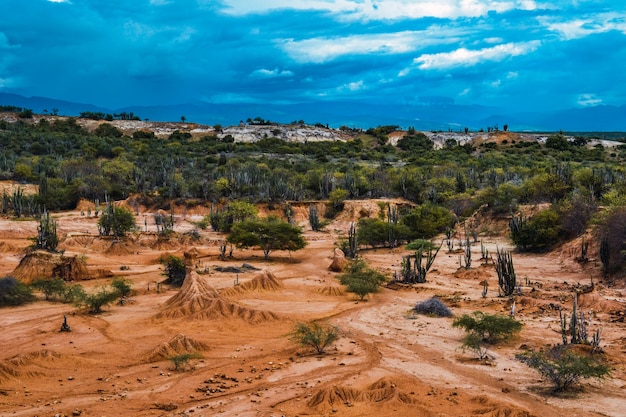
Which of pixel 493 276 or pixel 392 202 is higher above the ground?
pixel 392 202

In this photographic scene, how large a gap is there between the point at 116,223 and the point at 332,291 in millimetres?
19068

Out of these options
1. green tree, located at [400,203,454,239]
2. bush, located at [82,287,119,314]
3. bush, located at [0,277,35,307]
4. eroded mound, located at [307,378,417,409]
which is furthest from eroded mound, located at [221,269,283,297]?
green tree, located at [400,203,454,239]

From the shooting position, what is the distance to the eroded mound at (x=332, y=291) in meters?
25.5

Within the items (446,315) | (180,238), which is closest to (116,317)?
(446,315)

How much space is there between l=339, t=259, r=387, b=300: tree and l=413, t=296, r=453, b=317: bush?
10.4 ft

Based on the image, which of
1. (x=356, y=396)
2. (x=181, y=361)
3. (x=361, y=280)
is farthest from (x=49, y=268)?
(x=356, y=396)

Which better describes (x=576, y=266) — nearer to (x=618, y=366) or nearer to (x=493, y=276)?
(x=493, y=276)

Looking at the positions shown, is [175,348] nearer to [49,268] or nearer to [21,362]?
[21,362]

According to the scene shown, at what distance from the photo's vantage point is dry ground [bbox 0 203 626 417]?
482 inches

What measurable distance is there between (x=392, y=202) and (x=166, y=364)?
138 feet

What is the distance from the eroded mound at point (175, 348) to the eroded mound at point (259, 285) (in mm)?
8006

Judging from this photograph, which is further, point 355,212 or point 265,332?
point 355,212

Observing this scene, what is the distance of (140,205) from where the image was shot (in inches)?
2232

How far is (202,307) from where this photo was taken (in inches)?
825
